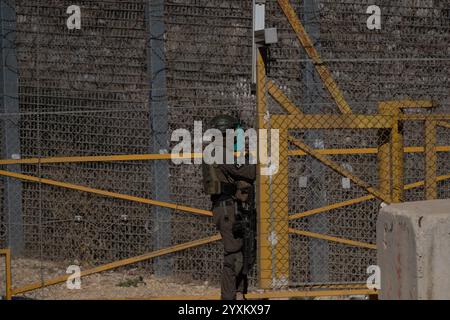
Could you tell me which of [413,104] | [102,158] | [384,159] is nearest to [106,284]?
[102,158]

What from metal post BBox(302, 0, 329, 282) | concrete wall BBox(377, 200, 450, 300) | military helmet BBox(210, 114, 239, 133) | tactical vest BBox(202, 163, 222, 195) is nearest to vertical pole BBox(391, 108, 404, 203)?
military helmet BBox(210, 114, 239, 133)

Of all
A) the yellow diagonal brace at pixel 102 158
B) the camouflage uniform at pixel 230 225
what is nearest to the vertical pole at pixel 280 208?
the camouflage uniform at pixel 230 225

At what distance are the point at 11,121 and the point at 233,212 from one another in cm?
324

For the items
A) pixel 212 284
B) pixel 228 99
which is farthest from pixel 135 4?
pixel 212 284

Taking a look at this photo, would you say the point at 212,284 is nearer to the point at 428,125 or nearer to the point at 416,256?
the point at 428,125

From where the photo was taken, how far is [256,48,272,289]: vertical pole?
7887mm

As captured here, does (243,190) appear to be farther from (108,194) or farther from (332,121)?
(108,194)

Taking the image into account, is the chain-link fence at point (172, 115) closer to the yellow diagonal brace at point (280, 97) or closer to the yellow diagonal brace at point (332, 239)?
the yellow diagonal brace at point (332, 239)

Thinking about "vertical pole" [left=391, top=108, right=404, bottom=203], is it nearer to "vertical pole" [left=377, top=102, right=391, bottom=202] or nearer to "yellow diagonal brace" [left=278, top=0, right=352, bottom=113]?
"vertical pole" [left=377, top=102, right=391, bottom=202]

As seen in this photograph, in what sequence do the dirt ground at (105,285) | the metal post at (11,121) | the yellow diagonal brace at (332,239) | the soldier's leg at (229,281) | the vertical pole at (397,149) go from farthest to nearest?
the metal post at (11,121), the yellow diagonal brace at (332,239), the dirt ground at (105,285), the soldier's leg at (229,281), the vertical pole at (397,149)

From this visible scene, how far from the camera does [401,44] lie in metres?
10.4

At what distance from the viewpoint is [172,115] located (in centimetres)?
1021

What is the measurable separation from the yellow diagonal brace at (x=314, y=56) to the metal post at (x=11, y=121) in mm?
3151

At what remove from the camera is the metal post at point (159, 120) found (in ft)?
33.1
